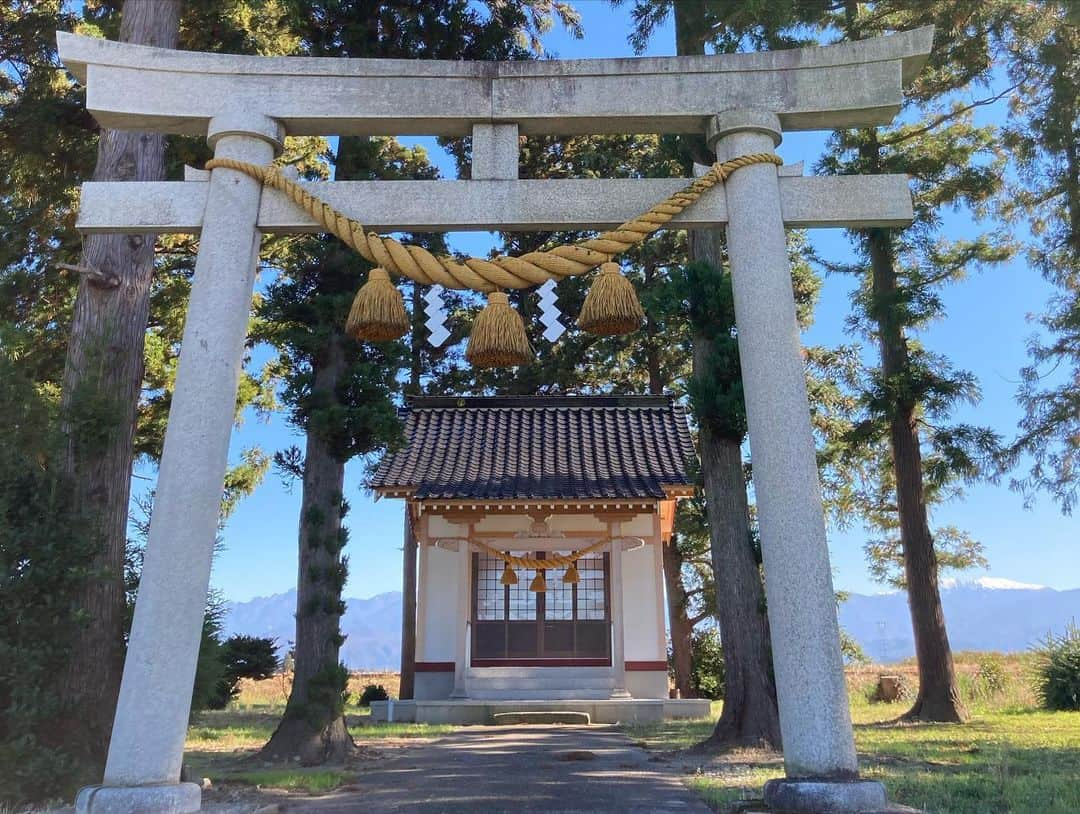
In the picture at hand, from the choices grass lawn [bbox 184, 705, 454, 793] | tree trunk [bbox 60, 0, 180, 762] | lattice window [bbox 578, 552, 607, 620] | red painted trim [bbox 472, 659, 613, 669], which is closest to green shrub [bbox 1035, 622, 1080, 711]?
red painted trim [bbox 472, 659, 613, 669]

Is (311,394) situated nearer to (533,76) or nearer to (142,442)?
(142,442)

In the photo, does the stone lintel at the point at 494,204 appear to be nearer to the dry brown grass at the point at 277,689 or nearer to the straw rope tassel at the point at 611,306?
the straw rope tassel at the point at 611,306

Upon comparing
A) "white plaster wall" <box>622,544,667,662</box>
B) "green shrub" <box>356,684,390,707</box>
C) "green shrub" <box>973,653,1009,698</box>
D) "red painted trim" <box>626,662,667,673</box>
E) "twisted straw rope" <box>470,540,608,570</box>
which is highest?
→ "twisted straw rope" <box>470,540,608,570</box>

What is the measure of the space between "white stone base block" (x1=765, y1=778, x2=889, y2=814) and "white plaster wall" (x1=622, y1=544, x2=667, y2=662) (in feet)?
33.4

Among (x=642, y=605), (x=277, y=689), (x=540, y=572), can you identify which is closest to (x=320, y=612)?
(x=540, y=572)

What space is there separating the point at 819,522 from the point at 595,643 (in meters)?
10.1

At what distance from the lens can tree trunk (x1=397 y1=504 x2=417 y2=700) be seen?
1556 cm

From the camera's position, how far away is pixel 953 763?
6.67 m

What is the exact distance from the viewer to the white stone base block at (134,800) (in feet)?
11.5

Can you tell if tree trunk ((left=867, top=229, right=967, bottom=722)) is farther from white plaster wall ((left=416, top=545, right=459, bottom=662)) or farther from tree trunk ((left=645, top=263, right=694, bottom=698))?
white plaster wall ((left=416, top=545, right=459, bottom=662))

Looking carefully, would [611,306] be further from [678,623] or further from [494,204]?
[678,623]

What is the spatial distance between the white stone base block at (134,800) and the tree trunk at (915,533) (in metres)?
10.1

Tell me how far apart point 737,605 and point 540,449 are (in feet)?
24.0

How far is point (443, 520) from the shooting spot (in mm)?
14102
